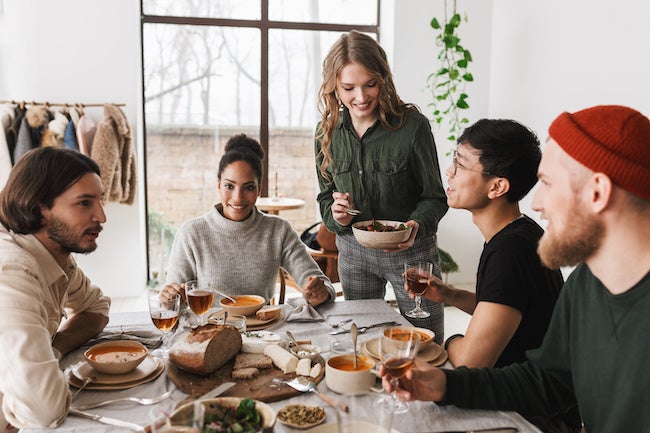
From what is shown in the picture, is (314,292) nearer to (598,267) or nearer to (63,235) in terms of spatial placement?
(63,235)

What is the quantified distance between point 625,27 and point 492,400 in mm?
3148

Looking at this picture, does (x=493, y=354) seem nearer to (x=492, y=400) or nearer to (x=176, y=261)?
(x=492, y=400)

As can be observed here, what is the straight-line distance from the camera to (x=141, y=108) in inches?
215

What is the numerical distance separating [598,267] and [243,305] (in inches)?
47.5

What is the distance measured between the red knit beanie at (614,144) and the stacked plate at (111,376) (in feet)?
3.72

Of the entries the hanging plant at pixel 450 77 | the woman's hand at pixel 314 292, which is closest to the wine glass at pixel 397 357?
the woman's hand at pixel 314 292

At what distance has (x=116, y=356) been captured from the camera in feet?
5.49

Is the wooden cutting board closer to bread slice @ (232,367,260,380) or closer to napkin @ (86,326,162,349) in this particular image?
bread slice @ (232,367,260,380)

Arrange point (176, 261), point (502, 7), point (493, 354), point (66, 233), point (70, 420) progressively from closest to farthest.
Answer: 1. point (70, 420)
2. point (493, 354)
3. point (66, 233)
4. point (176, 261)
5. point (502, 7)

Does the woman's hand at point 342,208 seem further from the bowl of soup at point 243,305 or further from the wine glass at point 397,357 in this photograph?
the wine glass at point 397,357

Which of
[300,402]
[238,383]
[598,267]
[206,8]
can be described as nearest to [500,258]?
[598,267]

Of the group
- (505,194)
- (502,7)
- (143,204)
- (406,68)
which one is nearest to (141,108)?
(143,204)

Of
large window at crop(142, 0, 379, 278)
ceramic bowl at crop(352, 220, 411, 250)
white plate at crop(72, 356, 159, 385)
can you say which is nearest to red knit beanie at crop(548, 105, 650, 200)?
ceramic bowl at crop(352, 220, 411, 250)

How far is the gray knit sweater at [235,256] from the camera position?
256 cm
